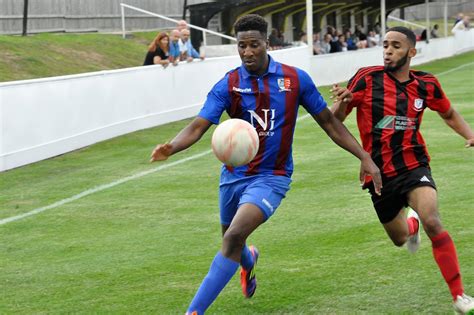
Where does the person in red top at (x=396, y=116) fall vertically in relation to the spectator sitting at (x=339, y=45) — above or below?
below

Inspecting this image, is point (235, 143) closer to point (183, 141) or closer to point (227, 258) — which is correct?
point (183, 141)

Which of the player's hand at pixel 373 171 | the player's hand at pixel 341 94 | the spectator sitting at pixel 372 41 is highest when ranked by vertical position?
the spectator sitting at pixel 372 41

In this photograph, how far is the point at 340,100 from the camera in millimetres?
6945

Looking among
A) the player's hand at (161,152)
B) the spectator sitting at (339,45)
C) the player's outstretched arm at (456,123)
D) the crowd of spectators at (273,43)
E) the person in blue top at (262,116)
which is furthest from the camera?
the spectator sitting at (339,45)

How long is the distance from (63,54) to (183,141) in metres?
21.4

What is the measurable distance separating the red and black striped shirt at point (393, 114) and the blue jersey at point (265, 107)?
50 centimetres

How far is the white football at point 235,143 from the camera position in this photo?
615 centimetres

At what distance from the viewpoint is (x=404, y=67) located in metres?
7.12

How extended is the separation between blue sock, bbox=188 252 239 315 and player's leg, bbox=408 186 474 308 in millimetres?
1356

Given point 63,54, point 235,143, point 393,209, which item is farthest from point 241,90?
point 63,54

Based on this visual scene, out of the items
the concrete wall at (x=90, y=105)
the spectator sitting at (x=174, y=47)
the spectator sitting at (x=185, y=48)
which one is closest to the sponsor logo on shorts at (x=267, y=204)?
the concrete wall at (x=90, y=105)

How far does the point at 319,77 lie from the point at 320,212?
20014 millimetres

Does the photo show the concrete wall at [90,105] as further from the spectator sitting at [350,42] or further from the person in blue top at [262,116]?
the spectator sitting at [350,42]

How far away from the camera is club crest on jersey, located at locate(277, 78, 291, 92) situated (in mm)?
6699
